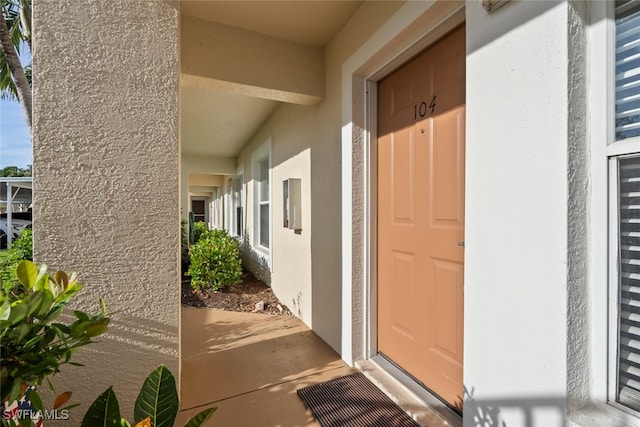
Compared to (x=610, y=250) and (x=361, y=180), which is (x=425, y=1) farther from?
(x=610, y=250)

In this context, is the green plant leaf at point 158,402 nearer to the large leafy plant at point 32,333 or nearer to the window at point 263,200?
the large leafy plant at point 32,333

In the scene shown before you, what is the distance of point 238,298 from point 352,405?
3.11 metres

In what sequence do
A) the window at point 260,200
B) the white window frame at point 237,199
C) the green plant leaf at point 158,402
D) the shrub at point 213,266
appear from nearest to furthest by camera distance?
the green plant leaf at point 158,402 → the shrub at point 213,266 → the window at point 260,200 → the white window frame at point 237,199

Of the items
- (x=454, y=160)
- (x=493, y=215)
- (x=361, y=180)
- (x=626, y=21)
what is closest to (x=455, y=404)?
(x=493, y=215)

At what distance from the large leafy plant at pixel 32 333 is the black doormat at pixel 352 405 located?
1.58 meters

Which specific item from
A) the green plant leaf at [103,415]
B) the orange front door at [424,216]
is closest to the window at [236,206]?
the orange front door at [424,216]

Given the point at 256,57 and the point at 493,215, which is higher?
the point at 256,57

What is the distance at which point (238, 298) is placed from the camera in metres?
4.82

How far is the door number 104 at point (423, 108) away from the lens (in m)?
2.02

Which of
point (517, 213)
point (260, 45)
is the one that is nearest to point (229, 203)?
point (260, 45)

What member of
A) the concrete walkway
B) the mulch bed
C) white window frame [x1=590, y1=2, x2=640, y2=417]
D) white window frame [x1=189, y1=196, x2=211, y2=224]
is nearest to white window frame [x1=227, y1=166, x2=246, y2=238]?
the mulch bed

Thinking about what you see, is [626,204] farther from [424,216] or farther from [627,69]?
[424,216]

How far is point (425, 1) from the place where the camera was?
179 centimetres

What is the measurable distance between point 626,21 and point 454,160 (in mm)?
878
